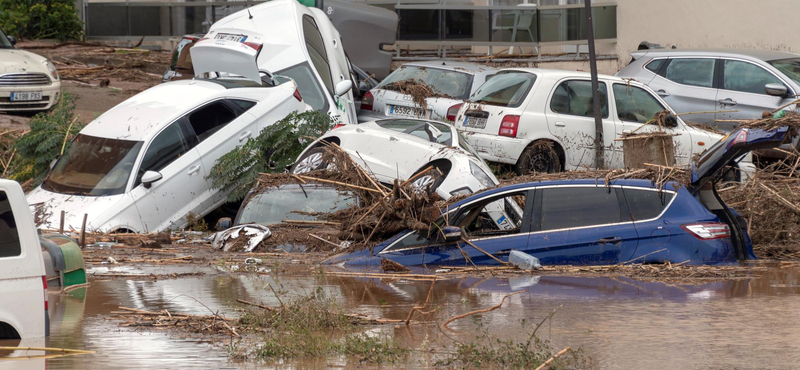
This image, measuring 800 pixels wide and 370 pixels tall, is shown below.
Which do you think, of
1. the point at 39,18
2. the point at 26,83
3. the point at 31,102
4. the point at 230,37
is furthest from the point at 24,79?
the point at 39,18

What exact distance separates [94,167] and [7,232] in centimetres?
694

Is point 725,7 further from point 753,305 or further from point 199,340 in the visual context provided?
point 199,340

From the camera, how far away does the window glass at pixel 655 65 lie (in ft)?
55.0

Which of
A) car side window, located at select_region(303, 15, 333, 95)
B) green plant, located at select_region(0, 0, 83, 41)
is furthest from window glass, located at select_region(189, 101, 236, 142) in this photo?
green plant, located at select_region(0, 0, 83, 41)

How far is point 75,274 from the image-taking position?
8422 mm

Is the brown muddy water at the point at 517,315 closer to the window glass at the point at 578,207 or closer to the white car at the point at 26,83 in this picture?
the window glass at the point at 578,207

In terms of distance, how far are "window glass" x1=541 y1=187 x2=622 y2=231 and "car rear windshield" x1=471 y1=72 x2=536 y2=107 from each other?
15.3 feet

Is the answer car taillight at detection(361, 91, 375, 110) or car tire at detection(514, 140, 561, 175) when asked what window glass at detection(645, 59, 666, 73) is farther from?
car taillight at detection(361, 91, 375, 110)

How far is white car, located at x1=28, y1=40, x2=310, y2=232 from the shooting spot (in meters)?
12.3

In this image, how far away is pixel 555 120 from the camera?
14.2m

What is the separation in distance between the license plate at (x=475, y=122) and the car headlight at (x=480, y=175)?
2.25m

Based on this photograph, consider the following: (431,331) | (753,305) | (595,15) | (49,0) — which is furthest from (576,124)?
(49,0)

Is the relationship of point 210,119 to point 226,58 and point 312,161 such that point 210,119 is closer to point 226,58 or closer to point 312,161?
point 312,161

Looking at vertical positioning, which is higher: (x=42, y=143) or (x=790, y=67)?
(x=790, y=67)
